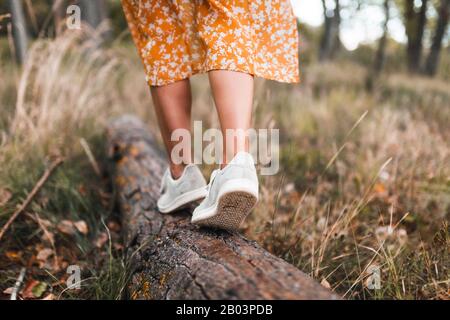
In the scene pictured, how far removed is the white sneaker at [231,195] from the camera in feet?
3.68

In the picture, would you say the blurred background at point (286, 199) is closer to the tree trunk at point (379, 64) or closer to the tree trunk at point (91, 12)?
the tree trunk at point (91, 12)

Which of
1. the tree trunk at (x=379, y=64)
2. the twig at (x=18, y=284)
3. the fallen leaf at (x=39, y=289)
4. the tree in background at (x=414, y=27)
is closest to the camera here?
the twig at (x=18, y=284)

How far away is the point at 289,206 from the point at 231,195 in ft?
3.83

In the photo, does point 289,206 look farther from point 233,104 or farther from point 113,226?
point 233,104

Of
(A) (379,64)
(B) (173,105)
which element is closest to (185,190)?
(B) (173,105)

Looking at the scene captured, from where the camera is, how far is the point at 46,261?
167cm

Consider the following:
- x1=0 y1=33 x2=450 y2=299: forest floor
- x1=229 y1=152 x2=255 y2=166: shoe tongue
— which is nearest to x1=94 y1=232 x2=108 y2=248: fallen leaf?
x1=0 y1=33 x2=450 y2=299: forest floor

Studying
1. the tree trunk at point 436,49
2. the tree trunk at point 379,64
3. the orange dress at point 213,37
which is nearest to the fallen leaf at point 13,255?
the orange dress at point 213,37

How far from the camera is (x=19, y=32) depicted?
3494mm

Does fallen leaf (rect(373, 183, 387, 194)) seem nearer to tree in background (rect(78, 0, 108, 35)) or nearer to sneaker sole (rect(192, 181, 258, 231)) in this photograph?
sneaker sole (rect(192, 181, 258, 231))

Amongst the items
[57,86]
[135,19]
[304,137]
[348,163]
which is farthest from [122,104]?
[135,19]

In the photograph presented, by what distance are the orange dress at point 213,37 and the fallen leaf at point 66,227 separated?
813mm

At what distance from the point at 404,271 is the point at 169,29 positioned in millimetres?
1198

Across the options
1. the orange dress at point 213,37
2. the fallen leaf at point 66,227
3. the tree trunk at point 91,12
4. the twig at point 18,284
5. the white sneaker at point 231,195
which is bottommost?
the twig at point 18,284
